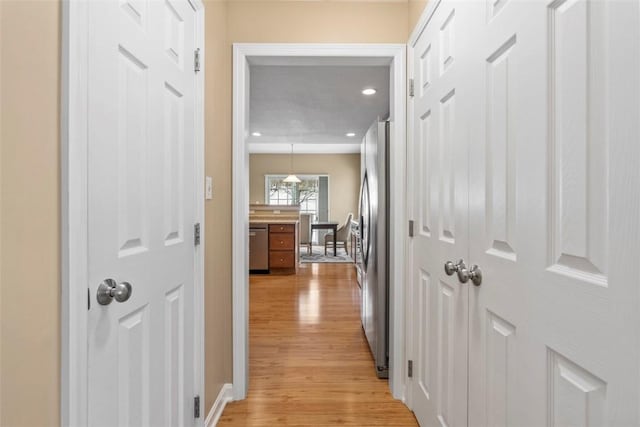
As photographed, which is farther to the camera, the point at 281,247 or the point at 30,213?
the point at 281,247

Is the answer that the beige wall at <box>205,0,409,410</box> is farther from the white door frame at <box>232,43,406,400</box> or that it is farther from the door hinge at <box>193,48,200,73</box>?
the door hinge at <box>193,48,200,73</box>

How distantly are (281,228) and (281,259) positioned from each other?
1.66ft

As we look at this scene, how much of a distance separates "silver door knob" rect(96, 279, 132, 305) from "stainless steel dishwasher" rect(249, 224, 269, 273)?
470 centimetres

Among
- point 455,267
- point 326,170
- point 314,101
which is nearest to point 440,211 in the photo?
point 455,267

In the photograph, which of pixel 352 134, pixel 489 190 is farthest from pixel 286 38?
pixel 352 134

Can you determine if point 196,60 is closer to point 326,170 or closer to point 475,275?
point 475,275

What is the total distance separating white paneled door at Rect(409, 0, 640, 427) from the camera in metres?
0.61

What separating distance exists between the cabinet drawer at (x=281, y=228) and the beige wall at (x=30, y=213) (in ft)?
16.1

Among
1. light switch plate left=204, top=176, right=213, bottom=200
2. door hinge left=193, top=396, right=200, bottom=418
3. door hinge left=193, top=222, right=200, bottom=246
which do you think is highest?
light switch plate left=204, top=176, right=213, bottom=200

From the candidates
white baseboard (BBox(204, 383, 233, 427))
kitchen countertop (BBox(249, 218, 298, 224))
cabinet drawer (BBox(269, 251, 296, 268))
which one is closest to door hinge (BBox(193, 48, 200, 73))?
white baseboard (BBox(204, 383, 233, 427))

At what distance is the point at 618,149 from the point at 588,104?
0.12 meters

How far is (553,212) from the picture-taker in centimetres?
78

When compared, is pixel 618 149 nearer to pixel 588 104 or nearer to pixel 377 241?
pixel 588 104

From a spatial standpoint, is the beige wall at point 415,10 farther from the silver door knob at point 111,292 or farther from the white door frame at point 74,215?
the silver door knob at point 111,292
